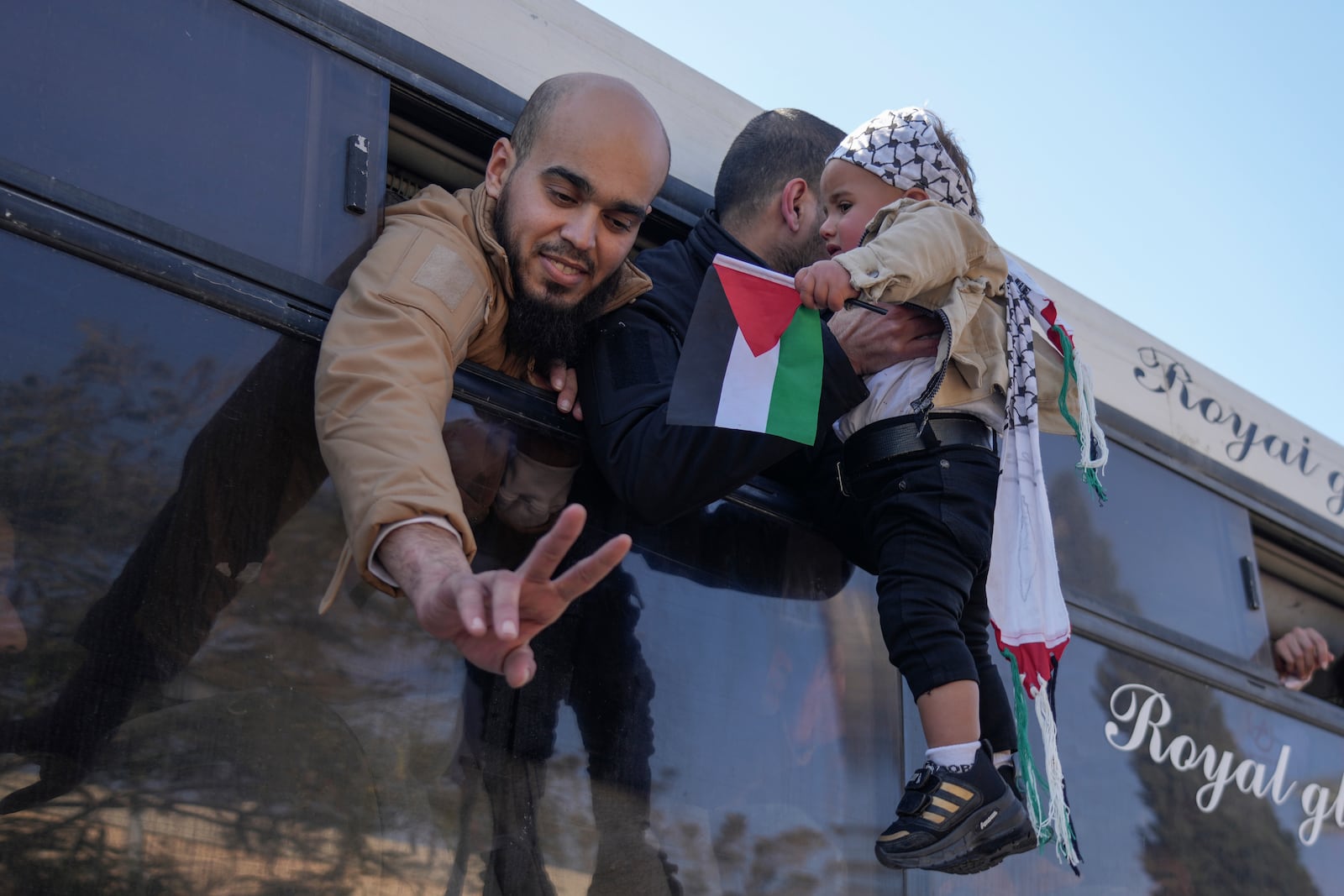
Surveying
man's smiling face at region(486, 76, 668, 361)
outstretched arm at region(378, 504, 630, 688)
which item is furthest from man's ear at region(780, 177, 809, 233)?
outstretched arm at region(378, 504, 630, 688)

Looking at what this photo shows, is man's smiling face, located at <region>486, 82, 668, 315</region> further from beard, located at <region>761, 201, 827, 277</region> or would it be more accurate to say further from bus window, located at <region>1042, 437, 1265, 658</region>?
bus window, located at <region>1042, 437, 1265, 658</region>

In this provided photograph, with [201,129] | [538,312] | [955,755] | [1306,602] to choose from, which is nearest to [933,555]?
[955,755]

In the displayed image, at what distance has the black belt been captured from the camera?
7.52 ft

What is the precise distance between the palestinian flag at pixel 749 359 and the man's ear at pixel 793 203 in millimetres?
813

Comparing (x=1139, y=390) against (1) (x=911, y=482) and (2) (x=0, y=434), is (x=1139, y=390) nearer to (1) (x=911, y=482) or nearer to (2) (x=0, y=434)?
(1) (x=911, y=482)

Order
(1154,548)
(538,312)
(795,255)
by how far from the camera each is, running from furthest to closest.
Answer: (1154,548), (795,255), (538,312)

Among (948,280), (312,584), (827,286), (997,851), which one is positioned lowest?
(997,851)

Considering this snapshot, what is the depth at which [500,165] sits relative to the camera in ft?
7.52

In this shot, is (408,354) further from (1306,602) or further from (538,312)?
(1306,602)

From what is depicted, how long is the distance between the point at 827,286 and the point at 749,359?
172 mm

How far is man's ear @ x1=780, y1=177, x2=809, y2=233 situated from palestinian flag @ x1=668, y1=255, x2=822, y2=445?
0.81 metres

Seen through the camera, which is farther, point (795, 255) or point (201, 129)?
point (795, 255)

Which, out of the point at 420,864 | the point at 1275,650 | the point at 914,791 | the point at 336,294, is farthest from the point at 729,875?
the point at 1275,650

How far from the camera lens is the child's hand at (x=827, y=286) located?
6.77ft
